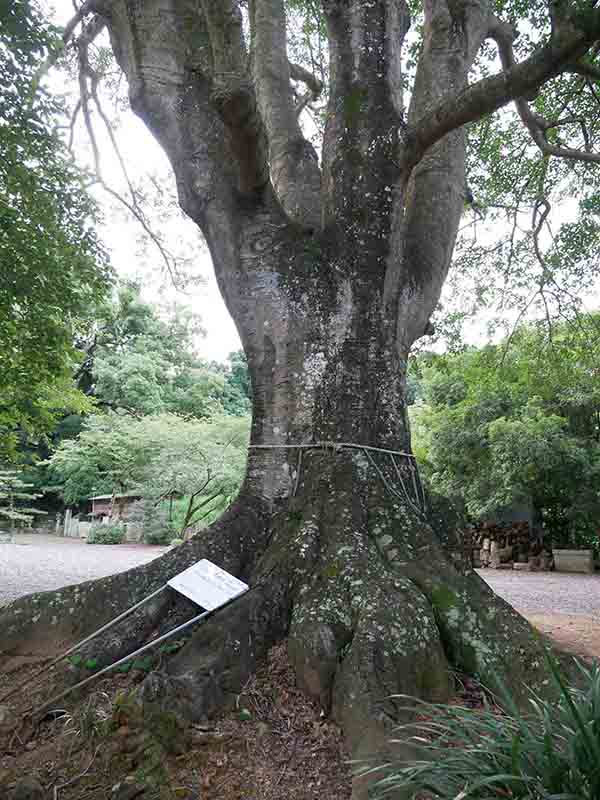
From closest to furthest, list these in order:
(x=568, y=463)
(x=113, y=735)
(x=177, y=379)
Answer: (x=113, y=735) → (x=568, y=463) → (x=177, y=379)

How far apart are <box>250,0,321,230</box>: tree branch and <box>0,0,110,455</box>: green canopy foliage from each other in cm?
160

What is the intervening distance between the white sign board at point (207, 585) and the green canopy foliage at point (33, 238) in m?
3.11

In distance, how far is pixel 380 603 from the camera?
275 cm

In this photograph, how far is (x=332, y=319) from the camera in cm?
376

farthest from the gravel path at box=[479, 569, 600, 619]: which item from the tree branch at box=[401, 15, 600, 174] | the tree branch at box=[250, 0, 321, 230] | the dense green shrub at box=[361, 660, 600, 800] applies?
the dense green shrub at box=[361, 660, 600, 800]

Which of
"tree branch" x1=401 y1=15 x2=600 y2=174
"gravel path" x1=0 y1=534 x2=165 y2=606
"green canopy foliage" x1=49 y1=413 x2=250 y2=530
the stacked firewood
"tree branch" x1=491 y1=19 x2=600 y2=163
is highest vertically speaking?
"tree branch" x1=491 y1=19 x2=600 y2=163

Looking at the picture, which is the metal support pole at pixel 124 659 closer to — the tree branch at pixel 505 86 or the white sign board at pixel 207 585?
the white sign board at pixel 207 585

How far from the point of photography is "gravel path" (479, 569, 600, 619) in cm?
761

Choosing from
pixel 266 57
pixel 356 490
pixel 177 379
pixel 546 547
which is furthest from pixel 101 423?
pixel 356 490

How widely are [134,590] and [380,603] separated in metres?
1.43

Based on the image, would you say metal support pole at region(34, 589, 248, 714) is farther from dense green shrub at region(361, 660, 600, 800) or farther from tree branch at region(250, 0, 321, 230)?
tree branch at region(250, 0, 321, 230)

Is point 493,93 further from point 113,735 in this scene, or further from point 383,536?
point 113,735

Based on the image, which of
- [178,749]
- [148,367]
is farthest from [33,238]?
[148,367]

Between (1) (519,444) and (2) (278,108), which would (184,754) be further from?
(1) (519,444)
